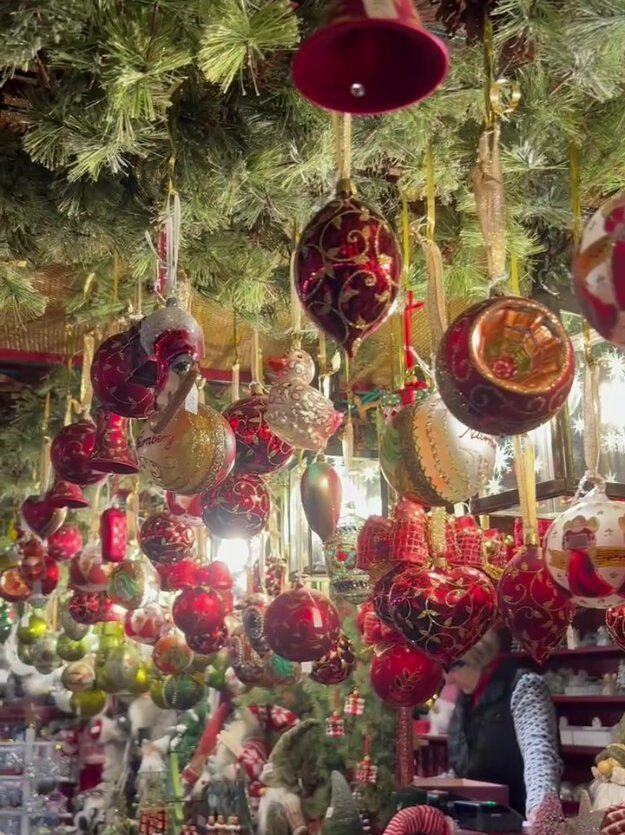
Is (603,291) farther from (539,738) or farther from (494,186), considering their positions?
(539,738)

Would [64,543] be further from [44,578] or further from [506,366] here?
[506,366]

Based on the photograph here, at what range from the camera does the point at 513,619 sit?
1.65 m

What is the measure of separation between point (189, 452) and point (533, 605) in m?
0.65

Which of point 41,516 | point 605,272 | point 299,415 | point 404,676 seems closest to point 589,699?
point 404,676

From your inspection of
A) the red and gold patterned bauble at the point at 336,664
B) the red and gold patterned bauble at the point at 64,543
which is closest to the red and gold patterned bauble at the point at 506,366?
the red and gold patterned bauble at the point at 336,664

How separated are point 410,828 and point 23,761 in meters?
4.31

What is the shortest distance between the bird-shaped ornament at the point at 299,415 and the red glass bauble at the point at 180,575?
1187 millimetres

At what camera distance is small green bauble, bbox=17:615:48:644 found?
4902 mm

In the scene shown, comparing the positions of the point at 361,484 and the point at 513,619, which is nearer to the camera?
the point at 513,619

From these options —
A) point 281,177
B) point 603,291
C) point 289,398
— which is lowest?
point 603,291

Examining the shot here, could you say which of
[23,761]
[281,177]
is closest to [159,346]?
[281,177]

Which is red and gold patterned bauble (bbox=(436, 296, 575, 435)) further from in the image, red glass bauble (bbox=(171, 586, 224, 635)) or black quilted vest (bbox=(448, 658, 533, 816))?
black quilted vest (bbox=(448, 658, 533, 816))

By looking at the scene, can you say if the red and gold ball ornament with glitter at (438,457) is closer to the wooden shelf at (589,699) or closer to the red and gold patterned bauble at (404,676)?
the red and gold patterned bauble at (404,676)

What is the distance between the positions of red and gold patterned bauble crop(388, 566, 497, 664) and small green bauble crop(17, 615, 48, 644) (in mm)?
3713
